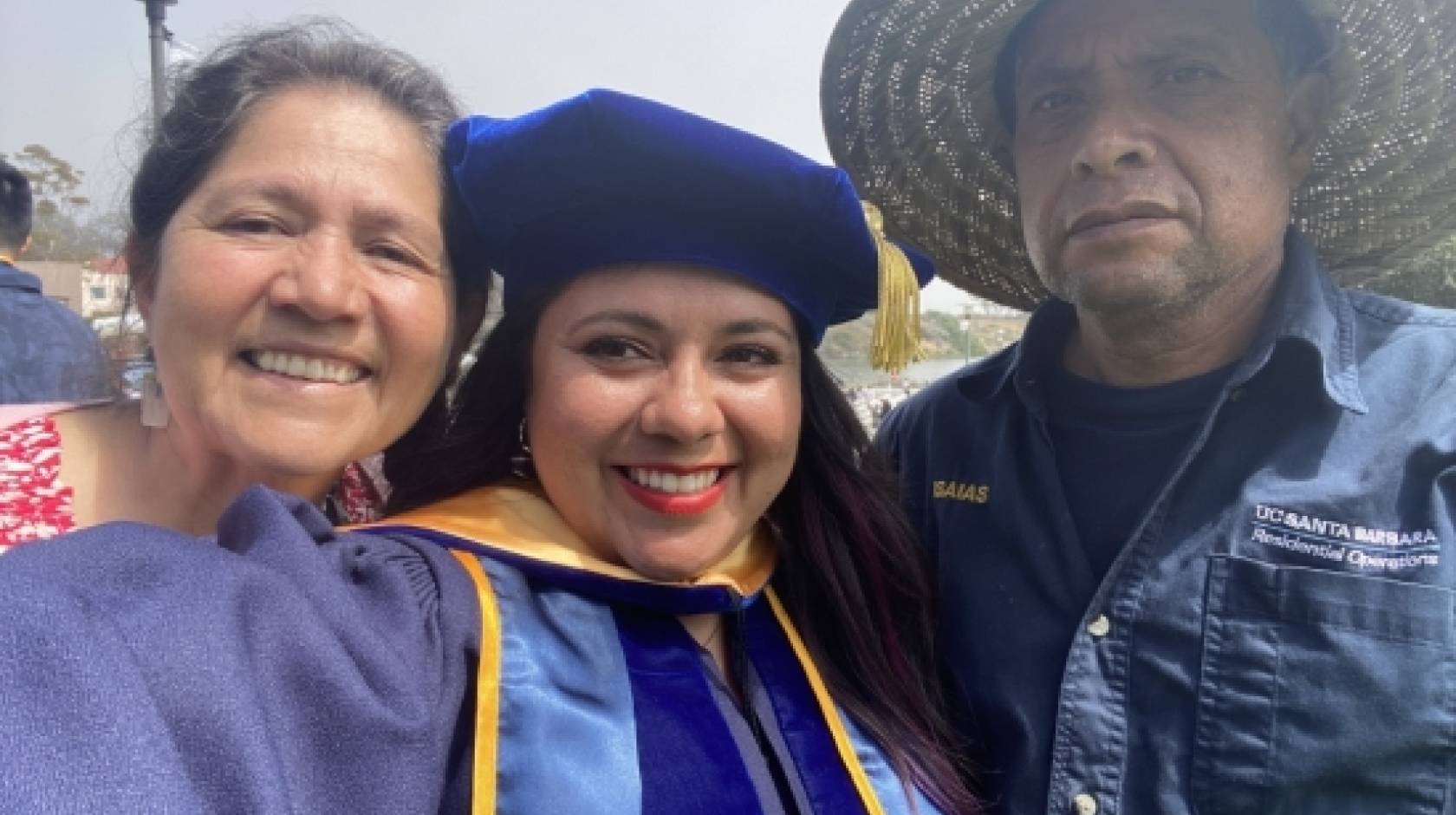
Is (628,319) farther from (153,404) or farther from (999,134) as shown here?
(999,134)

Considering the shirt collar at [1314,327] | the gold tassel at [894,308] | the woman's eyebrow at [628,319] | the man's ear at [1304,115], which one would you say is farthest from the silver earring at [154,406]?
the man's ear at [1304,115]

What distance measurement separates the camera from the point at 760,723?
138 cm

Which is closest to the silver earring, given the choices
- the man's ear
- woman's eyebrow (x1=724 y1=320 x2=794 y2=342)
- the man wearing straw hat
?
woman's eyebrow (x1=724 y1=320 x2=794 y2=342)

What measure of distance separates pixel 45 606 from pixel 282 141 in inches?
35.4

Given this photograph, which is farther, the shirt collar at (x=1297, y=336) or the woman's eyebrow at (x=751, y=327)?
the shirt collar at (x=1297, y=336)

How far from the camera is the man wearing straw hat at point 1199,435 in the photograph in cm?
143

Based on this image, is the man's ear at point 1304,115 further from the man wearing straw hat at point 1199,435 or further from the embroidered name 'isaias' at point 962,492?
the embroidered name 'isaias' at point 962,492

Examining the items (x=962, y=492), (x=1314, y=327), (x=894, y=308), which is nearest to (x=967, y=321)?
(x=962, y=492)

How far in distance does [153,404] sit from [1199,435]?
69.7 inches

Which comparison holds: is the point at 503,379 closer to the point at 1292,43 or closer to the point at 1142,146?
the point at 1142,146

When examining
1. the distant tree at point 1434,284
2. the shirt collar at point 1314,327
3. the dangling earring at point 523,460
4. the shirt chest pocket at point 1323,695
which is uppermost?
the distant tree at point 1434,284

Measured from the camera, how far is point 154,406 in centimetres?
166

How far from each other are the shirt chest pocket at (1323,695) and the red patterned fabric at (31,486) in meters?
1.80

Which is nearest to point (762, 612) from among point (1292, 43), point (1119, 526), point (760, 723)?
point (760, 723)
